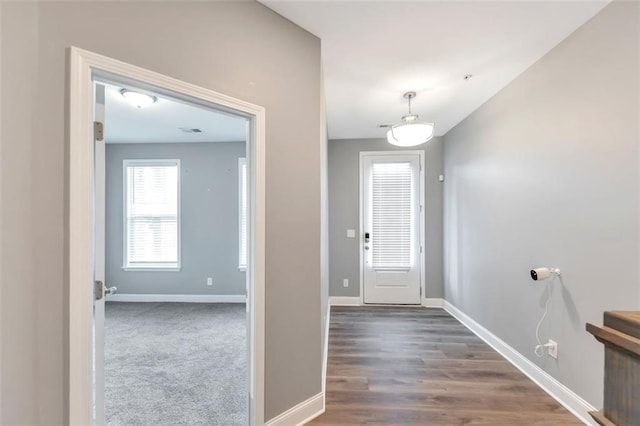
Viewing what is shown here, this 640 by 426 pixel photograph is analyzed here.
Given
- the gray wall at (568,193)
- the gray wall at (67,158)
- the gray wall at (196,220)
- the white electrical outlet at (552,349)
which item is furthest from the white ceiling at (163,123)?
the white electrical outlet at (552,349)

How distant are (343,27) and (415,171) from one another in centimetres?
297

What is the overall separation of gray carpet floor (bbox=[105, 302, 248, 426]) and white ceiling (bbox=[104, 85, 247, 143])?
94.4 inches

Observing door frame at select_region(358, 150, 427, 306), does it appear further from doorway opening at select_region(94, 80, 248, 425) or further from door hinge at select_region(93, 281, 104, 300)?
door hinge at select_region(93, 281, 104, 300)

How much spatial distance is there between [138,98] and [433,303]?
4754 mm

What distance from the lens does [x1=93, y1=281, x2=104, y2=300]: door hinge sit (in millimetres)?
1209

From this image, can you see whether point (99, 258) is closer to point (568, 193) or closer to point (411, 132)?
point (411, 132)

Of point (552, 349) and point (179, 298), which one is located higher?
point (552, 349)

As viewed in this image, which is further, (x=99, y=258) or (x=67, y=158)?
(x=99, y=258)

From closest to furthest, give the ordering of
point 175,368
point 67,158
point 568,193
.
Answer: point 67,158
point 568,193
point 175,368

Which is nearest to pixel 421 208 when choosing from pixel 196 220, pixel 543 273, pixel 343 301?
pixel 343 301

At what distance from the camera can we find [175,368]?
2584 millimetres

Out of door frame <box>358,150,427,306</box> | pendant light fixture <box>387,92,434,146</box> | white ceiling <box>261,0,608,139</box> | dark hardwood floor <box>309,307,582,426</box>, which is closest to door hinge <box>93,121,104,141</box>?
white ceiling <box>261,0,608,139</box>

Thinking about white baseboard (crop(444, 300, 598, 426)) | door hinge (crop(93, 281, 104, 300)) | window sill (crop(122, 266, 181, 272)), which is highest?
door hinge (crop(93, 281, 104, 300))

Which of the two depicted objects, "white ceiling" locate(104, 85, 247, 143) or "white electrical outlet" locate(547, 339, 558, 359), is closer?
"white electrical outlet" locate(547, 339, 558, 359)
